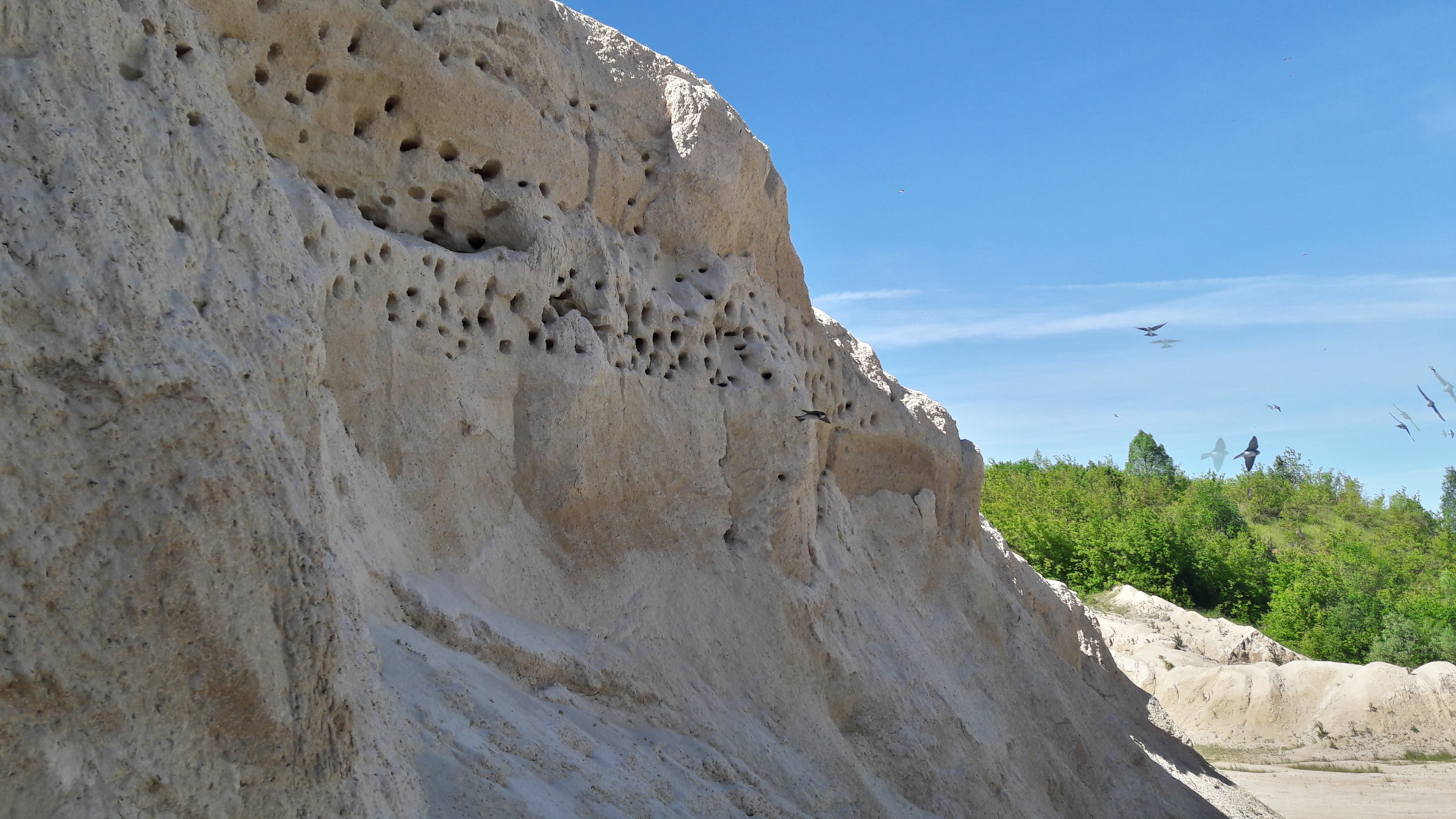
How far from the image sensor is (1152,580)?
31.9m

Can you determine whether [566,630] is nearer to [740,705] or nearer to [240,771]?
[740,705]

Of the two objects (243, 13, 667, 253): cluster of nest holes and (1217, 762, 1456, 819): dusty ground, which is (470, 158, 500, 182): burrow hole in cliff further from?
(1217, 762, 1456, 819): dusty ground

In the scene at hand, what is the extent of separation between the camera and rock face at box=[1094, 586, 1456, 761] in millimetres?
22891

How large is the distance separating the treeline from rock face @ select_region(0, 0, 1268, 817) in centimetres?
1877

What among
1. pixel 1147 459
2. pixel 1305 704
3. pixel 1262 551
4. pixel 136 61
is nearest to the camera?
pixel 136 61

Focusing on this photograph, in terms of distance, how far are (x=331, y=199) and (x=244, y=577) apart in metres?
3.48

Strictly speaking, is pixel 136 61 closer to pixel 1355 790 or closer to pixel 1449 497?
pixel 1355 790

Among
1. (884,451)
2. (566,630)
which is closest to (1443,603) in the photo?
(884,451)

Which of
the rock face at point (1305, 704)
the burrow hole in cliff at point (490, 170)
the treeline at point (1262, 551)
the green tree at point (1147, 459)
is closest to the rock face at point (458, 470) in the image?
the burrow hole in cliff at point (490, 170)

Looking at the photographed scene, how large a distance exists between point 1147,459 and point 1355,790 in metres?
40.0

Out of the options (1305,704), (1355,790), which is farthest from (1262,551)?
(1355,790)

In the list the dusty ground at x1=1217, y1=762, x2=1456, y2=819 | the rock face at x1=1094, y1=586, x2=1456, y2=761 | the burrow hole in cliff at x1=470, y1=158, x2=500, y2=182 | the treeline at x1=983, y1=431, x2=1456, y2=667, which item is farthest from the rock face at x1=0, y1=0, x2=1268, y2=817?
the treeline at x1=983, y1=431, x2=1456, y2=667

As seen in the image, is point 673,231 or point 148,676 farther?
point 673,231

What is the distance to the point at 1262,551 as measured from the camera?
3922cm
